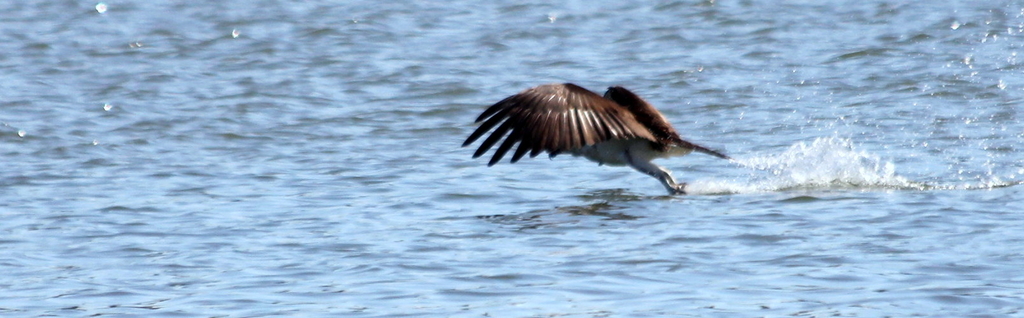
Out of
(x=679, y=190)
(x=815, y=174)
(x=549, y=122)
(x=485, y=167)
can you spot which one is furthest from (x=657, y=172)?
(x=485, y=167)

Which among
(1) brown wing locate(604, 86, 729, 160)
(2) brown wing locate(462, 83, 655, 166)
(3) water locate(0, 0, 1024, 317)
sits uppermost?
(2) brown wing locate(462, 83, 655, 166)

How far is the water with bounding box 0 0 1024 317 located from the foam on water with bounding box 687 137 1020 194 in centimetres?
3

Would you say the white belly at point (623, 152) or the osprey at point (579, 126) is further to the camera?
the white belly at point (623, 152)

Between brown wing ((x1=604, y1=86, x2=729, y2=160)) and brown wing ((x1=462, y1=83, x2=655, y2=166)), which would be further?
brown wing ((x1=604, y1=86, x2=729, y2=160))

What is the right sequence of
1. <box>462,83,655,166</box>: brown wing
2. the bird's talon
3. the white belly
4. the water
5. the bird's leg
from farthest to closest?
the bird's talon < the bird's leg < the white belly < <box>462,83,655,166</box>: brown wing < the water

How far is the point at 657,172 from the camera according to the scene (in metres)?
9.09

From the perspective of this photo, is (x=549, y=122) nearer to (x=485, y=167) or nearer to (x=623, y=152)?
(x=623, y=152)

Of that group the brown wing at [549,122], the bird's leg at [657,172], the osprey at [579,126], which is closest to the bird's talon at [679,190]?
the bird's leg at [657,172]

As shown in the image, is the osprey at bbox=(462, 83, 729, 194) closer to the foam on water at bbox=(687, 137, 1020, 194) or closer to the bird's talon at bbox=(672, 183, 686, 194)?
the bird's talon at bbox=(672, 183, 686, 194)

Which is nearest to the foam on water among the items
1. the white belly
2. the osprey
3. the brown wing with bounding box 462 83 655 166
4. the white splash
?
the white splash

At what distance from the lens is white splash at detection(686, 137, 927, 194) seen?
913cm

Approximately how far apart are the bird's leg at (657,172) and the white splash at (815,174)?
11 cm

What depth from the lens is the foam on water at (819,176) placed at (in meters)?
9.07

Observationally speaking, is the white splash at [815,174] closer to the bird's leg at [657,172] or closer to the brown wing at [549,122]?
the bird's leg at [657,172]
